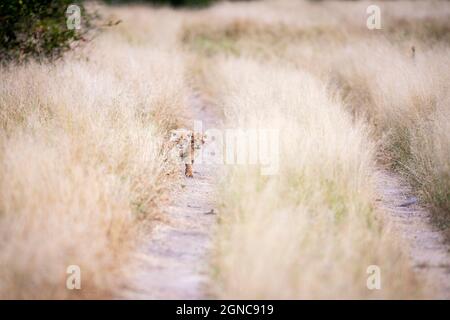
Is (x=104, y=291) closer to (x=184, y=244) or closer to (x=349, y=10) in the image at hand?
(x=184, y=244)

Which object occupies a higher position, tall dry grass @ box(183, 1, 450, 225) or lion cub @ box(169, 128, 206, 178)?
tall dry grass @ box(183, 1, 450, 225)

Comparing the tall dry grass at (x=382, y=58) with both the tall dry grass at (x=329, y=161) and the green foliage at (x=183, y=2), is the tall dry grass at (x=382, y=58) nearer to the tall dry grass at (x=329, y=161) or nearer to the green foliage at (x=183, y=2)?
the tall dry grass at (x=329, y=161)

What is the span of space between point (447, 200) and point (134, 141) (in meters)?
2.95

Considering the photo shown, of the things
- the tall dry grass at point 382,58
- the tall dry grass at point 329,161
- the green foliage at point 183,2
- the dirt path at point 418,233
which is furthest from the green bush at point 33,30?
the green foliage at point 183,2

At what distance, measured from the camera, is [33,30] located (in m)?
8.95

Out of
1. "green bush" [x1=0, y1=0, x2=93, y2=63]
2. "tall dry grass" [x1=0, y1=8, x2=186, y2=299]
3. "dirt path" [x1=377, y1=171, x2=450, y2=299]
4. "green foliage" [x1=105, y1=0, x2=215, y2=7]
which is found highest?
"green foliage" [x1=105, y1=0, x2=215, y2=7]

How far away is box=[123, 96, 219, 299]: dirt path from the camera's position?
344 centimetres

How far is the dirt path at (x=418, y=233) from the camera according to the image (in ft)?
12.1

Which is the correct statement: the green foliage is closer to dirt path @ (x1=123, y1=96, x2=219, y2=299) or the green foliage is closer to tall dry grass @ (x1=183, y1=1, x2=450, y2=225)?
tall dry grass @ (x1=183, y1=1, x2=450, y2=225)

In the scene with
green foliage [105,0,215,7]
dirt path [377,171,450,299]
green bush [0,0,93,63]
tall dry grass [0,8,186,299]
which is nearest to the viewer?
tall dry grass [0,8,186,299]

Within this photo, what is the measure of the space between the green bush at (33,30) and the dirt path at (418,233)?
6010 mm

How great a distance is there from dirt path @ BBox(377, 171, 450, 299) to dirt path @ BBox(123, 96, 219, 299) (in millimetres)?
1551

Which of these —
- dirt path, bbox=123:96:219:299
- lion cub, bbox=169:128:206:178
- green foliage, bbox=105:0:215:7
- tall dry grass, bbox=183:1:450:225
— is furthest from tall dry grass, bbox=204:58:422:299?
green foliage, bbox=105:0:215:7

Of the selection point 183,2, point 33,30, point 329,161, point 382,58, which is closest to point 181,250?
point 329,161
